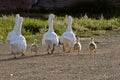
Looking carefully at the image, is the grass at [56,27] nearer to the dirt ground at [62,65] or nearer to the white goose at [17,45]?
the dirt ground at [62,65]

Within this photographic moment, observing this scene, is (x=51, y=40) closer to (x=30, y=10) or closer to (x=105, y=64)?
(x=105, y=64)

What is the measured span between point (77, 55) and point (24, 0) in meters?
19.4

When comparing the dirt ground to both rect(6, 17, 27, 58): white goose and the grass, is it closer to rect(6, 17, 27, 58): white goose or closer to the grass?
rect(6, 17, 27, 58): white goose

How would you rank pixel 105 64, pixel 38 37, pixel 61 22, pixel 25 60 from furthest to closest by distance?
pixel 61 22 → pixel 38 37 → pixel 25 60 → pixel 105 64

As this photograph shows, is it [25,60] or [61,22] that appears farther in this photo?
[61,22]

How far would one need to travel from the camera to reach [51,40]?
15188 mm

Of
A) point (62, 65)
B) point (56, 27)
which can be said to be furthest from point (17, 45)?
point (56, 27)

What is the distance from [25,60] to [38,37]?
608cm

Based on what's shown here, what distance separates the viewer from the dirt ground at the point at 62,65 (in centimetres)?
1109

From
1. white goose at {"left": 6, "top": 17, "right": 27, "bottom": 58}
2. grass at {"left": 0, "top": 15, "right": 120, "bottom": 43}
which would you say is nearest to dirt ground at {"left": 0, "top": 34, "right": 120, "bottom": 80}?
white goose at {"left": 6, "top": 17, "right": 27, "bottom": 58}

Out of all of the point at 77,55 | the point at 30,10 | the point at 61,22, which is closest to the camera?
the point at 77,55

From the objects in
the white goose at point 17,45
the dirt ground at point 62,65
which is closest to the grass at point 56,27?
the dirt ground at point 62,65

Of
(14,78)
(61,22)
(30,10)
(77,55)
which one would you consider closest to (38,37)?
(61,22)

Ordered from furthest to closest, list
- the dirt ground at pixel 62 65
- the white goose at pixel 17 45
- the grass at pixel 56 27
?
the grass at pixel 56 27, the white goose at pixel 17 45, the dirt ground at pixel 62 65
